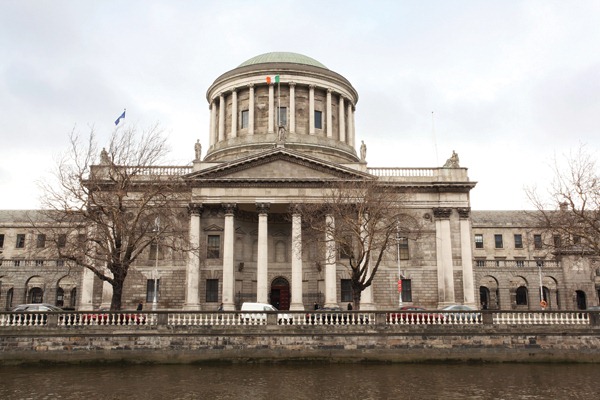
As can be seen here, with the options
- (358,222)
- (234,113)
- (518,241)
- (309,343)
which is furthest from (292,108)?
(518,241)

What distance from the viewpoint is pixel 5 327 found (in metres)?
22.7

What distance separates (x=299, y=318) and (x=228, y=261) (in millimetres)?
16810

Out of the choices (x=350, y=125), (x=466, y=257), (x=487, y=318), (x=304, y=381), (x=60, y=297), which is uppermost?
(x=350, y=125)

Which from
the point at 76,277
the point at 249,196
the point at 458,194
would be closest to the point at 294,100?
the point at 249,196

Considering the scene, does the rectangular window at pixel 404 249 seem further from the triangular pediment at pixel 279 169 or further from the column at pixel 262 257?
the column at pixel 262 257

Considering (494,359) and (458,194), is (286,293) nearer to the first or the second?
(458,194)

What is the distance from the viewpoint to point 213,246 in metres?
43.1

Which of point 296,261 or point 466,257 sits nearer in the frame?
point 296,261

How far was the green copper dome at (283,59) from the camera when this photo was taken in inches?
2197

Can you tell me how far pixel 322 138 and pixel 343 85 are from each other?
7088 mm

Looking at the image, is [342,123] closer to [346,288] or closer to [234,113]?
[234,113]

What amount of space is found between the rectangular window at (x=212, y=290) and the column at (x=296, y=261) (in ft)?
21.2

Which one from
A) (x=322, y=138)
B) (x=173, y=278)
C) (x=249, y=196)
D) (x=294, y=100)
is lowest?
(x=173, y=278)

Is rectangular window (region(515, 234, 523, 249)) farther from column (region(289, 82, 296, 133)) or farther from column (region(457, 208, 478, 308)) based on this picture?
column (region(289, 82, 296, 133))
